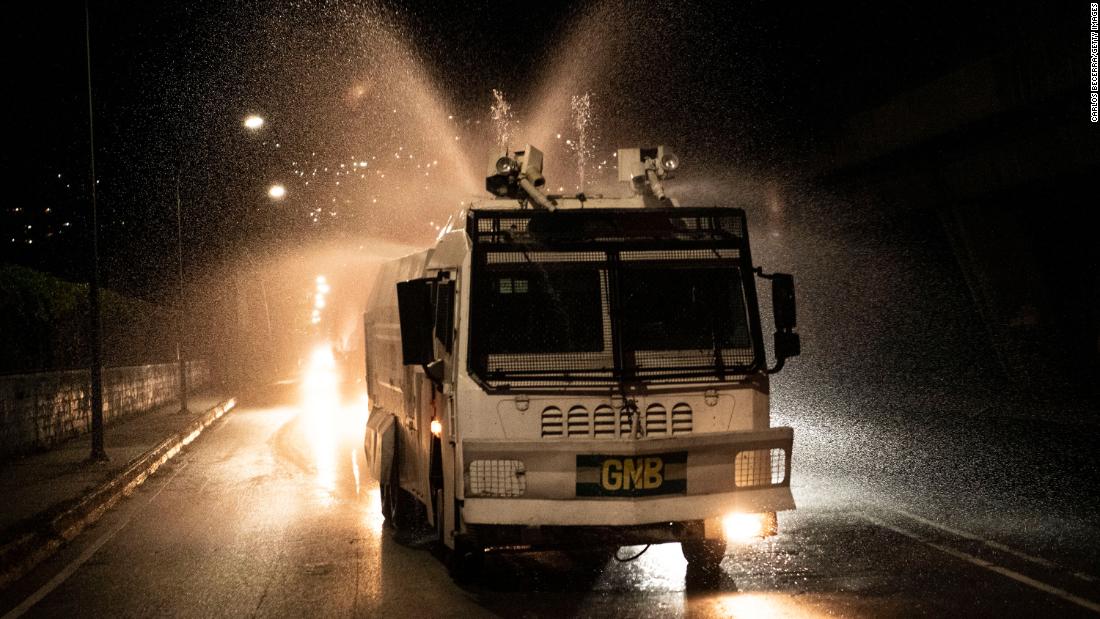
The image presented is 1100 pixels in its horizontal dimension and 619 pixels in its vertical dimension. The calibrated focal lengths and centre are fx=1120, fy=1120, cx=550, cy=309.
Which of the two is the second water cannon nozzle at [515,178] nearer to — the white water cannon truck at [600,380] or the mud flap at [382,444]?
the white water cannon truck at [600,380]

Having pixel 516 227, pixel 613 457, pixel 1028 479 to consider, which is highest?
pixel 516 227

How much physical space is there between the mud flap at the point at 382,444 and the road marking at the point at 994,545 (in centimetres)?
504

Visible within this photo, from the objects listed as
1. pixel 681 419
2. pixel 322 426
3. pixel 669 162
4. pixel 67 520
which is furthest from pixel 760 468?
pixel 322 426

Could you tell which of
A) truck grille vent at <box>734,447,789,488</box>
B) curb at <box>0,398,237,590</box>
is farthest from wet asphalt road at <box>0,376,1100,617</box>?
truck grille vent at <box>734,447,789,488</box>

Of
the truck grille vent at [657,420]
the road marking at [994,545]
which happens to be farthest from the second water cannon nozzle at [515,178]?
the road marking at [994,545]

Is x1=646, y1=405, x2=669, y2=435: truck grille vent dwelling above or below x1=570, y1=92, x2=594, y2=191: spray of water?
below

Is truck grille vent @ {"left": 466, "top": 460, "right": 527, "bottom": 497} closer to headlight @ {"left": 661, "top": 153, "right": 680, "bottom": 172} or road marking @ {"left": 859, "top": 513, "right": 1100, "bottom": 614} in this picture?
headlight @ {"left": 661, "top": 153, "right": 680, "bottom": 172}

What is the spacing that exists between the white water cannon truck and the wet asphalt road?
0.49m

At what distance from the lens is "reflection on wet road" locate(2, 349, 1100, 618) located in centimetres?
751

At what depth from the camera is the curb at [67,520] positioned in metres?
9.79

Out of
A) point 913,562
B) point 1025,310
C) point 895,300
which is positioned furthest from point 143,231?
point 913,562

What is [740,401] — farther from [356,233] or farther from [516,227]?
[356,233]

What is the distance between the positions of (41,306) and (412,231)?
1159 inches

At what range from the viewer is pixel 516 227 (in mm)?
7789
